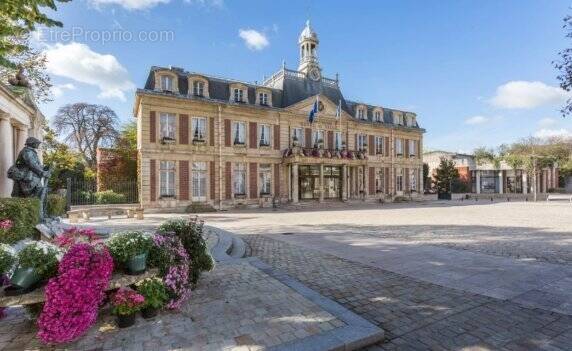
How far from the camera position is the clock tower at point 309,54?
28.7 m

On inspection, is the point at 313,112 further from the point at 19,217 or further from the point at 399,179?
the point at 19,217

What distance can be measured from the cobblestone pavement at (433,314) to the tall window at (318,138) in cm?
2081

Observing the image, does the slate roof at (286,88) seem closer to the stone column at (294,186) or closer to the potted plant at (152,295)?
the stone column at (294,186)

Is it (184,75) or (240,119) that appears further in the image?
(240,119)

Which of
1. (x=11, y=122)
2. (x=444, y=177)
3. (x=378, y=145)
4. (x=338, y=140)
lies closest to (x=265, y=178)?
(x=338, y=140)

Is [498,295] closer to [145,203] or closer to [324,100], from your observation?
[145,203]

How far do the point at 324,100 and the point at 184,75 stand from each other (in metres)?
11.5

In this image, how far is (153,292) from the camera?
365 cm

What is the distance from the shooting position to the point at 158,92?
20.3 metres

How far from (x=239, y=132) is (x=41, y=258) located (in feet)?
67.8

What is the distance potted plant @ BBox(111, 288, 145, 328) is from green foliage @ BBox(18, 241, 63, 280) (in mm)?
698

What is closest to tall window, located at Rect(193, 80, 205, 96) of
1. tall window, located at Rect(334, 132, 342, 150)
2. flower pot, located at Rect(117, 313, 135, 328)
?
tall window, located at Rect(334, 132, 342, 150)

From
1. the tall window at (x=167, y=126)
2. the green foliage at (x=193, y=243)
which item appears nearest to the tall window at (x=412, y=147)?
the tall window at (x=167, y=126)

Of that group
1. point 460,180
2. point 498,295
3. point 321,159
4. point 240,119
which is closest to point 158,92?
point 240,119
